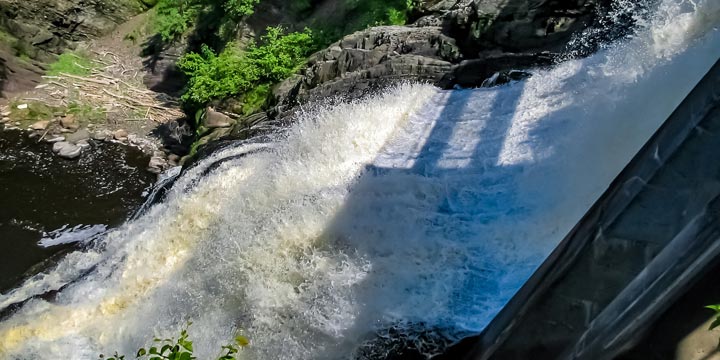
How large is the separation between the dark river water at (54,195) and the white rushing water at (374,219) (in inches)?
35.1

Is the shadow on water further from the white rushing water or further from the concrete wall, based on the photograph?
the concrete wall

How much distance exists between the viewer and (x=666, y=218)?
305cm

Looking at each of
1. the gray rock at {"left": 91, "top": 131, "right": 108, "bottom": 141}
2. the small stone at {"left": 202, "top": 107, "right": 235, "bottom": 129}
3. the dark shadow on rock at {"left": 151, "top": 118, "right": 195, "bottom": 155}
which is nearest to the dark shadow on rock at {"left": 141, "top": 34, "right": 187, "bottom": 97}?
the dark shadow on rock at {"left": 151, "top": 118, "right": 195, "bottom": 155}

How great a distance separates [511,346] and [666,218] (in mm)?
1139

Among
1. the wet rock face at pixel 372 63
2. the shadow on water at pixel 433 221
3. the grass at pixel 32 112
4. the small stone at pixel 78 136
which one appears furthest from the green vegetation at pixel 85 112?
the shadow on water at pixel 433 221

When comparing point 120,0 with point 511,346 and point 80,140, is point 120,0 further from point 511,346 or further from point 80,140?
point 511,346

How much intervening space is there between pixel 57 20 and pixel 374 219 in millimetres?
10843

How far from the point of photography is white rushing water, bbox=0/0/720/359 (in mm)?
5266

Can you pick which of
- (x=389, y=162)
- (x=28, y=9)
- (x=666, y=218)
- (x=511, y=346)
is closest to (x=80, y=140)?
(x=28, y=9)

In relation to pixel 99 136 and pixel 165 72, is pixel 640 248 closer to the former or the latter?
pixel 99 136

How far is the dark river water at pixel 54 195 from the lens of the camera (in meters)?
8.78

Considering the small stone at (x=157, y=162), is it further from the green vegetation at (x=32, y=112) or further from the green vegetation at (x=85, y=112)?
the green vegetation at (x=32, y=112)

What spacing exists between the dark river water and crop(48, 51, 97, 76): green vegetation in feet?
6.57

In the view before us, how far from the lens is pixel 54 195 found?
393 inches
